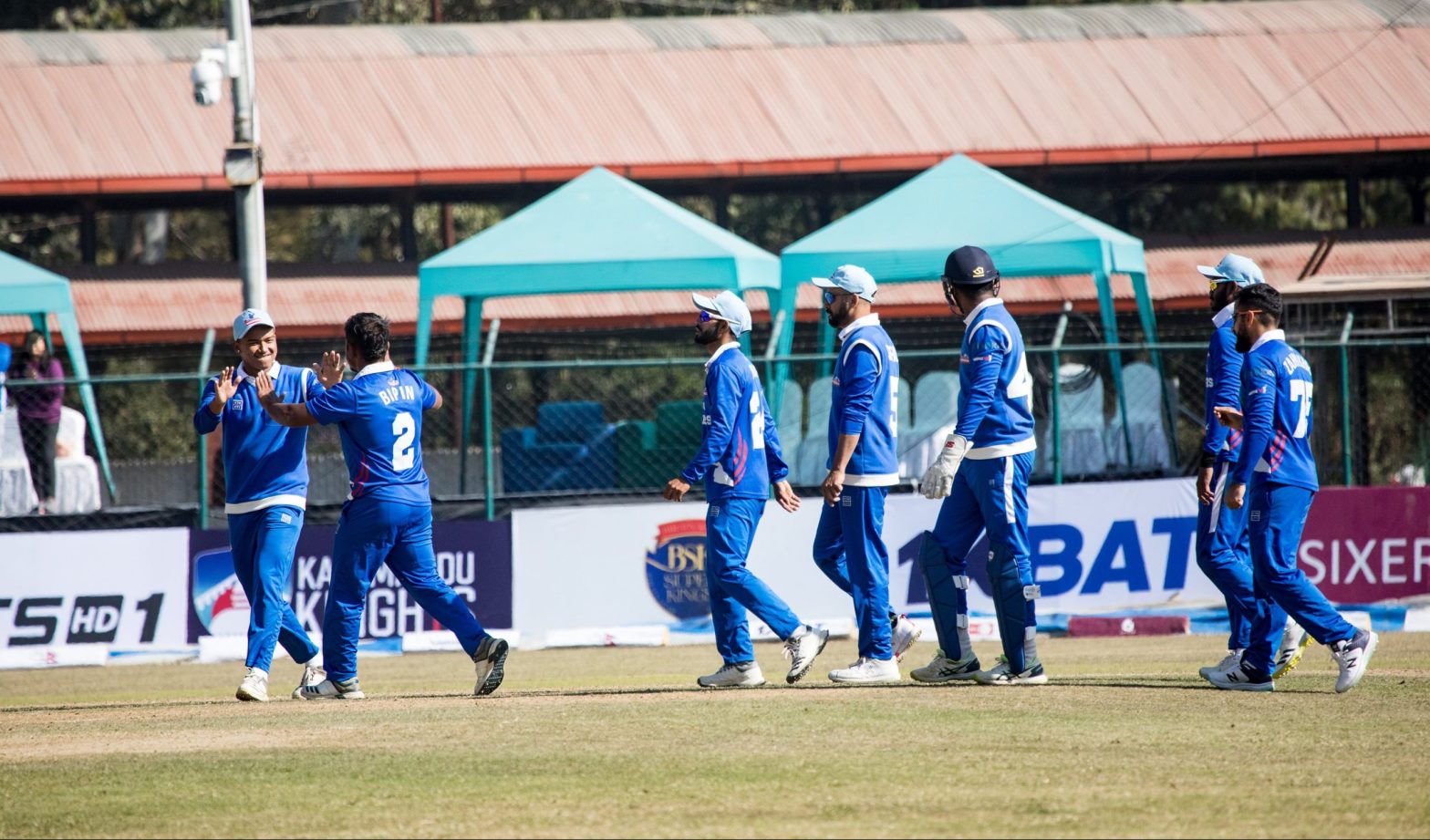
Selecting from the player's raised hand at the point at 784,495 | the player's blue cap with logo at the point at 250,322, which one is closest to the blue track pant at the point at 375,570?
the player's blue cap with logo at the point at 250,322

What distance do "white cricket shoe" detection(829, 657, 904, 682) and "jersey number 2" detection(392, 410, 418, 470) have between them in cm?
246

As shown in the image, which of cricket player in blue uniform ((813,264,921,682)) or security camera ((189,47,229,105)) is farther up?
security camera ((189,47,229,105))

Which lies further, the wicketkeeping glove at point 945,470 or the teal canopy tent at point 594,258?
the teal canopy tent at point 594,258

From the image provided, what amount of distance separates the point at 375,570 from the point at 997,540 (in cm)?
314

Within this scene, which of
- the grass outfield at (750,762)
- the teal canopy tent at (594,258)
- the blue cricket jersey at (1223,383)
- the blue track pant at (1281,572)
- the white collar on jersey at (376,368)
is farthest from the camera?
the teal canopy tent at (594,258)

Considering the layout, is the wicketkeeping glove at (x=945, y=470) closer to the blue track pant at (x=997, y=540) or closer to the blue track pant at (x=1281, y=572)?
the blue track pant at (x=997, y=540)

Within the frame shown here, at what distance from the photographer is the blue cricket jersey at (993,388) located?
8.54m

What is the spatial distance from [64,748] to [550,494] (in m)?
7.23

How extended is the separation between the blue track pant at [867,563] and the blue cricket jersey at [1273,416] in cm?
180

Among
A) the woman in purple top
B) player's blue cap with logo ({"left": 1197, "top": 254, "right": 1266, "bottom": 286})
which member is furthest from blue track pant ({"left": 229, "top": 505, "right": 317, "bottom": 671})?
the woman in purple top

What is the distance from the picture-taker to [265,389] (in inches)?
345

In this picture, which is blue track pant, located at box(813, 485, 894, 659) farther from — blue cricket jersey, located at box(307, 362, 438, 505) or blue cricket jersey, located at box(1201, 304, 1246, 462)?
blue cricket jersey, located at box(307, 362, 438, 505)

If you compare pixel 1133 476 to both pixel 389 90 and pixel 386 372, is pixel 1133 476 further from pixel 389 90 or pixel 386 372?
pixel 389 90

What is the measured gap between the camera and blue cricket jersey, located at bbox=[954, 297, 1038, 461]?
8.54 m
